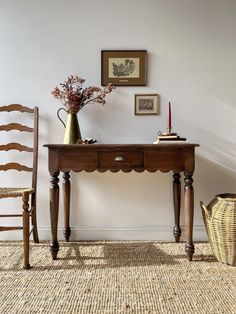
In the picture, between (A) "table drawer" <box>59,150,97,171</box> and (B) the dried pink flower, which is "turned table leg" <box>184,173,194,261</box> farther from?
(B) the dried pink flower

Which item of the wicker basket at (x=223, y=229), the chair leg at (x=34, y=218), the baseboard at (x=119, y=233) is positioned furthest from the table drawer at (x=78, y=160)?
the wicker basket at (x=223, y=229)

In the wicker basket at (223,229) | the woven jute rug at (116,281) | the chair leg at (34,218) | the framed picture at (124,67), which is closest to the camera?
the woven jute rug at (116,281)

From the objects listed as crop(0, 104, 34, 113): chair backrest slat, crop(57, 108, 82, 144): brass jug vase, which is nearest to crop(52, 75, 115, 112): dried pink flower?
crop(57, 108, 82, 144): brass jug vase

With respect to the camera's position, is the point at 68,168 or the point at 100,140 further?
the point at 100,140

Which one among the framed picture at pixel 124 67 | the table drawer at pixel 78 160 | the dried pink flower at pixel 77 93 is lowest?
the table drawer at pixel 78 160

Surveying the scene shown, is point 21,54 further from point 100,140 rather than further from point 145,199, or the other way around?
point 145,199

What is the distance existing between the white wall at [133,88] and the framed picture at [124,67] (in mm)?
47

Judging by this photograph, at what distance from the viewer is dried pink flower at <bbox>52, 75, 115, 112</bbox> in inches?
91.5

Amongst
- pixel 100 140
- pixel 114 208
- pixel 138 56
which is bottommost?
pixel 114 208

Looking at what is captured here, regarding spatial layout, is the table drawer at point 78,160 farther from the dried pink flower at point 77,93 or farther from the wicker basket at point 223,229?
the wicker basket at point 223,229

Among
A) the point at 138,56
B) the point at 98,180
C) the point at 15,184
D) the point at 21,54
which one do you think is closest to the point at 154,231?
the point at 98,180

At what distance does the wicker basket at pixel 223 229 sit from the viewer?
1.96m

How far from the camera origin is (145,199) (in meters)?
2.53

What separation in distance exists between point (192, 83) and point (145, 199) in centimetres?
94
